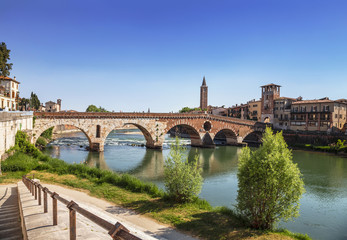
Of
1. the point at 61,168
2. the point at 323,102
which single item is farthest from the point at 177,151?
the point at 323,102

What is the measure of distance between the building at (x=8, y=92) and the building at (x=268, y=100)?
54.6 m

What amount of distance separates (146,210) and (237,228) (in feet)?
13.0

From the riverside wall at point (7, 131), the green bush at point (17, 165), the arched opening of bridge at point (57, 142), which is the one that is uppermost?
the riverside wall at point (7, 131)

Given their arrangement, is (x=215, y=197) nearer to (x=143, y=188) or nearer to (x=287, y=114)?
(x=143, y=188)

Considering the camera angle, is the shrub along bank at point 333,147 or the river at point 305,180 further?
the shrub along bank at point 333,147

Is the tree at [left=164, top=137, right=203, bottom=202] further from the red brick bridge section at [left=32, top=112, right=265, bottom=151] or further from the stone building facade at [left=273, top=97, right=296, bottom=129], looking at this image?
the stone building facade at [left=273, top=97, right=296, bottom=129]

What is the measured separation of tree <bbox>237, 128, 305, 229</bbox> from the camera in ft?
31.9

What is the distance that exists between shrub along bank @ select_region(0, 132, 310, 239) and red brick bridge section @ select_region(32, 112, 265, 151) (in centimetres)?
1480

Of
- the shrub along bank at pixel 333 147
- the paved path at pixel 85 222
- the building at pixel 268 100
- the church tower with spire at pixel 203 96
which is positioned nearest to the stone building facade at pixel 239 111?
the building at pixel 268 100

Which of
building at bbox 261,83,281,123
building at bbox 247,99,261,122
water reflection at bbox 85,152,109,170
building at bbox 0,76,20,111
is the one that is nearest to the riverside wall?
water reflection at bbox 85,152,109,170

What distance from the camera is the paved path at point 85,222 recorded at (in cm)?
564

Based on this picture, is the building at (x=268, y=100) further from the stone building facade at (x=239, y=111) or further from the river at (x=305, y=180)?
the river at (x=305, y=180)

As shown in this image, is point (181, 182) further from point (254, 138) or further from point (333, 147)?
point (254, 138)

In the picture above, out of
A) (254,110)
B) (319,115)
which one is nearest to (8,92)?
(254,110)
